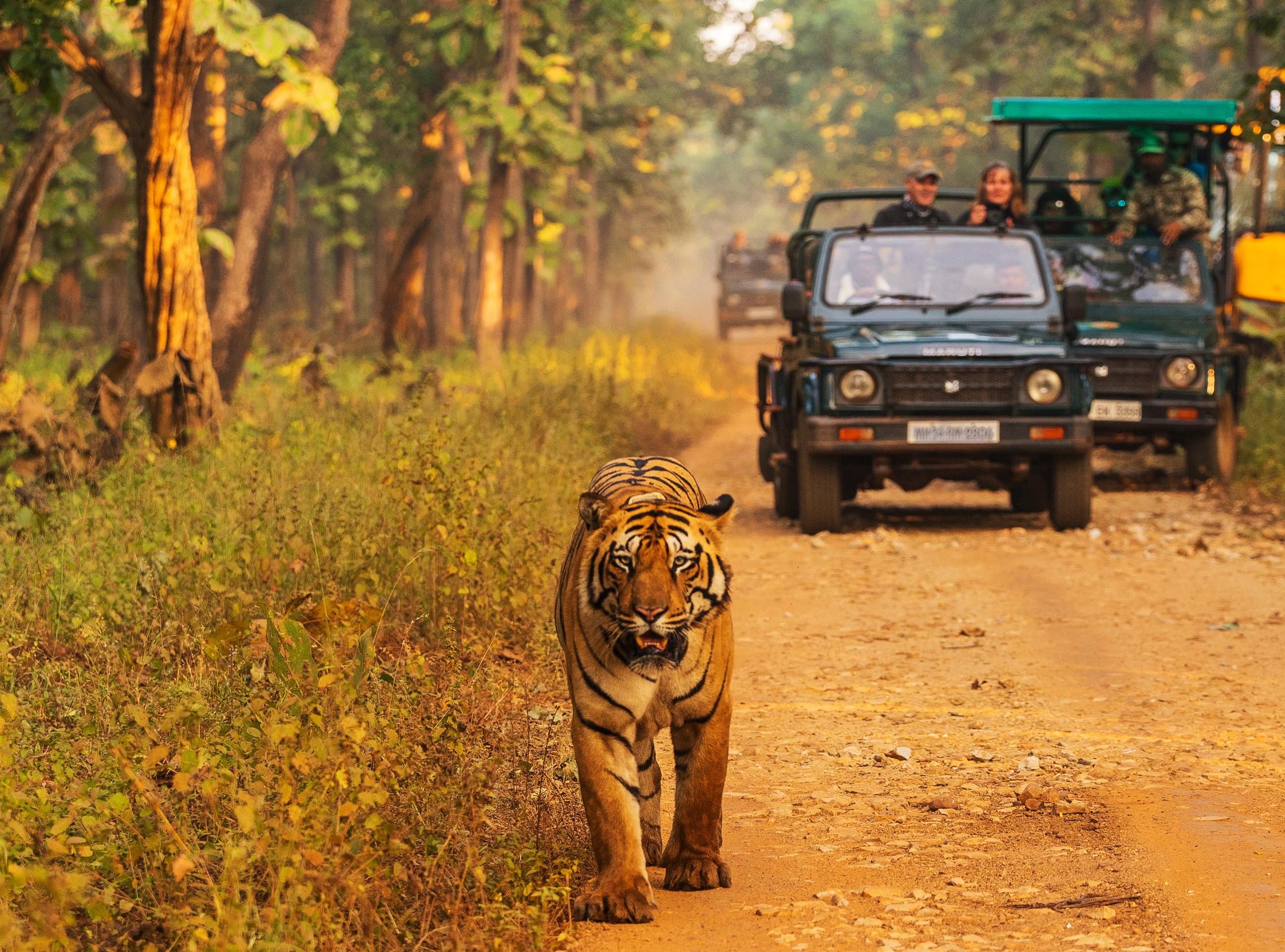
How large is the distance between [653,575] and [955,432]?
7.30m

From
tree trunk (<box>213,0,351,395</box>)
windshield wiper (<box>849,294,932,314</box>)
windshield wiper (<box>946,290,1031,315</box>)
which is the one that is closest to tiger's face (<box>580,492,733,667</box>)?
windshield wiper (<box>849,294,932,314</box>)

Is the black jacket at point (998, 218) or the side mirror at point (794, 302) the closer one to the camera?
the side mirror at point (794, 302)

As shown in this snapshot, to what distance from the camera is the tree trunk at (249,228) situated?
44.8ft

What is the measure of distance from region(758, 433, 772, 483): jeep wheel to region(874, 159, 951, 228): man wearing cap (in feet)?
5.82

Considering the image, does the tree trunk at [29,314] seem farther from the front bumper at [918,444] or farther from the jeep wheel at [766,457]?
the front bumper at [918,444]

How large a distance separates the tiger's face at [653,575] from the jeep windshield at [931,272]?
7748mm

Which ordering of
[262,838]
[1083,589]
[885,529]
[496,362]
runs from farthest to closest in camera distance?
[496,362]
[885,529]
[1083,589]
[262,838]

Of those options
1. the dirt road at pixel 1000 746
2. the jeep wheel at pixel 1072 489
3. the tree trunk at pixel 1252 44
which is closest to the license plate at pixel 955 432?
the jeep wheel at pixel 1072 489

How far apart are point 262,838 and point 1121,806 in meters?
2.83

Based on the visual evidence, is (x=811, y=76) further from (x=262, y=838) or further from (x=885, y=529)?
(x=262, y=838)

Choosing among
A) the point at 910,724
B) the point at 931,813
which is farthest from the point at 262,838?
→ the point at 910,724

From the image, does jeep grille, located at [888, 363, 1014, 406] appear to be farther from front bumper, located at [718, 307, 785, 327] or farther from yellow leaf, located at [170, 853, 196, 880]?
front bumper, located at [718, 307, 785, 327]

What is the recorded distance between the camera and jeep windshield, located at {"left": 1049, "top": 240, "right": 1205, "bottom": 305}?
13.8 metres

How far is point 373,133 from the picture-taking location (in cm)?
2798
